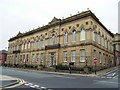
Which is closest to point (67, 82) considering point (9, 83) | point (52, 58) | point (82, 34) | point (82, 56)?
point (9, 83)

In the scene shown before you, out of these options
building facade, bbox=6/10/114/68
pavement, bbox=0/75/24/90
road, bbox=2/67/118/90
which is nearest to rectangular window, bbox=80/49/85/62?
building facade, bbox=6/10/114/68

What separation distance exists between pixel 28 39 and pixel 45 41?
10.8 metres

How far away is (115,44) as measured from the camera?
64.0 metres

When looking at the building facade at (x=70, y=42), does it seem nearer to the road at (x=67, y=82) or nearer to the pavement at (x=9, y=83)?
the road at (x=67, y=82)

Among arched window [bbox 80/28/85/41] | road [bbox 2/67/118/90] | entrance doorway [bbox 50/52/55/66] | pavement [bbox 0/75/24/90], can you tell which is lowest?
road [bbox 2/67/118/90]

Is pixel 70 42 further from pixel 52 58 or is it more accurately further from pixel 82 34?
pixel 52 58

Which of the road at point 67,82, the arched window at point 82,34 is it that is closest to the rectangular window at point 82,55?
the arched window at point 82,34

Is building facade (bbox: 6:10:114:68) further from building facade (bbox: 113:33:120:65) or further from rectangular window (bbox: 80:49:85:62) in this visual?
building facade (bbox: 113:33:120:65)

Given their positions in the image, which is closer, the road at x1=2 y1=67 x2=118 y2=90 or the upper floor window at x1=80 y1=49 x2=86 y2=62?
the road at x1=2 y1=67 x2=118 y2=90

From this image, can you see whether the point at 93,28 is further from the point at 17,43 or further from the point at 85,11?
the point at 17,43

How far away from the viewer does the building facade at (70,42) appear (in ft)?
120

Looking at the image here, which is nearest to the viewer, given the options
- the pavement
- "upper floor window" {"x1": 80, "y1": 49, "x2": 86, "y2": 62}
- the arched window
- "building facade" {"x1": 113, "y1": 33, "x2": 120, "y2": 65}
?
the pavement

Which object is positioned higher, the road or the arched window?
the arched window

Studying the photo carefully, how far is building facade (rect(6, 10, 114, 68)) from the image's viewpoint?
36719mm
